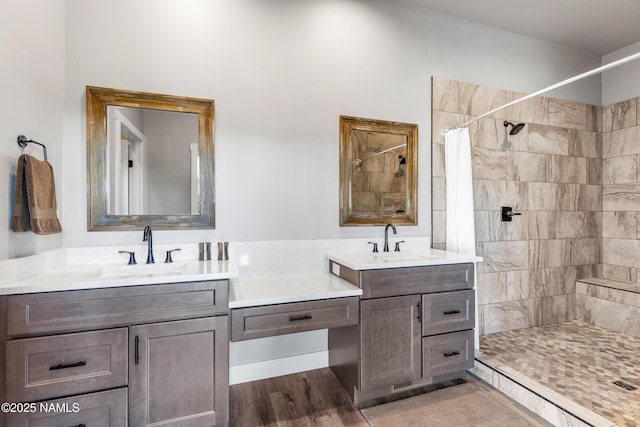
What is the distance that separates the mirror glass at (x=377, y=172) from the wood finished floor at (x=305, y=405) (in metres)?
1.23

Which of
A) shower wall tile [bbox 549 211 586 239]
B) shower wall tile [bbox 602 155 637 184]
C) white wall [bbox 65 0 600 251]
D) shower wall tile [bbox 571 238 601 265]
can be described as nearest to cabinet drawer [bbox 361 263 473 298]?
white wall [bbox 65 0 600 251]

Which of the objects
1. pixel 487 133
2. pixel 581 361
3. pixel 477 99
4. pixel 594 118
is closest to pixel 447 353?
pixel 581 361

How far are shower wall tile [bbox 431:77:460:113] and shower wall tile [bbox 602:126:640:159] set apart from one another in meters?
2.08

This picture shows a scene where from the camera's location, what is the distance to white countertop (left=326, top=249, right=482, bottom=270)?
196 cm

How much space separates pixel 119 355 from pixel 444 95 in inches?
120

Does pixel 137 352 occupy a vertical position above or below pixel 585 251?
below

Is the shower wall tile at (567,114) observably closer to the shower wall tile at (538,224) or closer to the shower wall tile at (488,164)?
the shower wall tile at (488,164)

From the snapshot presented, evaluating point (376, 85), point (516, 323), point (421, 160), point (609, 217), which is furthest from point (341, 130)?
point (609, 217)

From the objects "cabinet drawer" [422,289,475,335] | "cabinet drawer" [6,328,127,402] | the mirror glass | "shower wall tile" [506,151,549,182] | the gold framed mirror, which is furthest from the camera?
"shower wall tile" [506,151,549,182]

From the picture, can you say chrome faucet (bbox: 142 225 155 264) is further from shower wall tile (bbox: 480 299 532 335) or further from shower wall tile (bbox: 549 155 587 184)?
shower wall tile (bbox: 549 155 587 184)

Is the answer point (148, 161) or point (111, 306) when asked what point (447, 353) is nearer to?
point (111, 306)

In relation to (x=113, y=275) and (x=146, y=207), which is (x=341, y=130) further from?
(x=113, y=275)

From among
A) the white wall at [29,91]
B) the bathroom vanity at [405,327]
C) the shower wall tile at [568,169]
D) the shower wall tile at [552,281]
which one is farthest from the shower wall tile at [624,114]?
the white wall at [29,91]

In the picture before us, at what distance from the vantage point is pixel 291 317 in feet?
5.87
